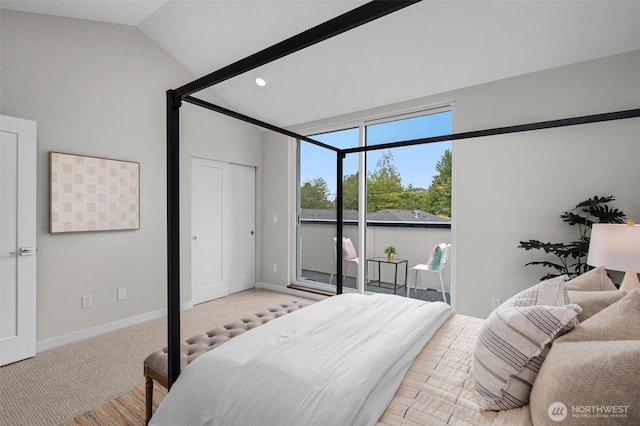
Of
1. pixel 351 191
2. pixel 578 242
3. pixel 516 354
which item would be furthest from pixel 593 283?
pixel 351 191

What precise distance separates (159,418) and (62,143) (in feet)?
8.86

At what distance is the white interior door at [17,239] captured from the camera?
8.05 ft

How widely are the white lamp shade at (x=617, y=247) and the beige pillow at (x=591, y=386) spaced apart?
146 centimetres

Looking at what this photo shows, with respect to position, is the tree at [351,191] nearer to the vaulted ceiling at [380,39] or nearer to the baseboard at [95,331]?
the vaulted ceiling at [380,39]

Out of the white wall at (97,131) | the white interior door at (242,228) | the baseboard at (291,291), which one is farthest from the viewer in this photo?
the white interior door at (242,228)

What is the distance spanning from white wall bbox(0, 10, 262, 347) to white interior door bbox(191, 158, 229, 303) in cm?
18

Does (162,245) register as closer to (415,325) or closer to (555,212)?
(415,325)

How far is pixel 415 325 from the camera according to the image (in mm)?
1627

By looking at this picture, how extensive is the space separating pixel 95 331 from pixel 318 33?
344 cm

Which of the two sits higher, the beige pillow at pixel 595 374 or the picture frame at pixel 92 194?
the picture frame at pixel 92 194

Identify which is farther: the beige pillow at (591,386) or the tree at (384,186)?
the tree at (384,186)

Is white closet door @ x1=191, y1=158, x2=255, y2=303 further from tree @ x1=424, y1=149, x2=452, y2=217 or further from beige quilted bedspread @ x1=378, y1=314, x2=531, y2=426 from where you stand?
beige quilted bedspread @ x1=378, y1=314, x2=531, y2=426

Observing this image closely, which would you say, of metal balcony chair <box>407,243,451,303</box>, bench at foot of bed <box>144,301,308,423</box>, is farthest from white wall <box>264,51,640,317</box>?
bench at foot of bed <box>144,301,308,423</box>

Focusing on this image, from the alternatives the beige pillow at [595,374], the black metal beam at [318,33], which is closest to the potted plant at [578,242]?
the beige pillow at [595,374]
